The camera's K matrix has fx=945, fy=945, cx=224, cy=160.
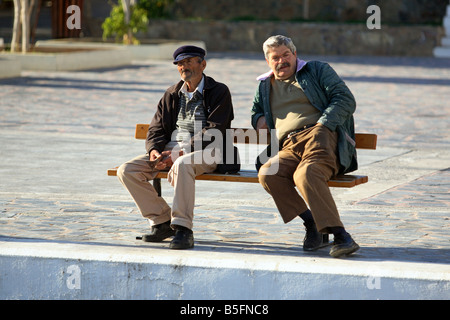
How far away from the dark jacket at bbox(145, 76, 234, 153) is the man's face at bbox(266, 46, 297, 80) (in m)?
0.34

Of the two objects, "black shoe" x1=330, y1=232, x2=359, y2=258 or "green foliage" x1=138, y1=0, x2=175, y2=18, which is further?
"green foliage" x1=138, y1=0, x2=175, y2=18

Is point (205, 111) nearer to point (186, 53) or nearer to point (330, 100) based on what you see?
point (186, 53)

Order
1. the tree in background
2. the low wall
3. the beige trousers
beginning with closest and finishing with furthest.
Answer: the beige trousers
the tree in background
the low wall

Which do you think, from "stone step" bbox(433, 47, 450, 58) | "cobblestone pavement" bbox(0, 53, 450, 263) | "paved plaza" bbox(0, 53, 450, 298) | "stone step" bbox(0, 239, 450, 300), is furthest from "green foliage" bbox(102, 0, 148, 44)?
"stone step" bbox(0, 239, 450, 300)

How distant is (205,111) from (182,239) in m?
0.87

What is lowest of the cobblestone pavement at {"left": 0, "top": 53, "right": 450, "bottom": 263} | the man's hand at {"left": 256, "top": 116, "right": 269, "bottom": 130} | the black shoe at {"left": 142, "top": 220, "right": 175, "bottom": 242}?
the cobblestone pavement at {"left": 0, "top": 53, "right": 450, "bottom": 263}

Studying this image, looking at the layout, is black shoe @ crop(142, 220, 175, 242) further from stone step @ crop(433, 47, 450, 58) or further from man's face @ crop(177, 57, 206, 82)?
stone step @ crop(433, 47, 450, 58)

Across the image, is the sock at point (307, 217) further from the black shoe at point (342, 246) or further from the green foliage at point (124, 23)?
the green foliage at point (124, 23)

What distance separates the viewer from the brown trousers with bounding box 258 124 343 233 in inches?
210

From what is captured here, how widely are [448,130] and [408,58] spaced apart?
15.0 m

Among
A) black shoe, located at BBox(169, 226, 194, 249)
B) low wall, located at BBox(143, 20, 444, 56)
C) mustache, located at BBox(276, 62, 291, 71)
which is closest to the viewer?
black shoe, located at BBox(169, 226, 194, 249)

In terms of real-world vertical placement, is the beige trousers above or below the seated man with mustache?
below

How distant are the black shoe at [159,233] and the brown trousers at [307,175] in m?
0.70
